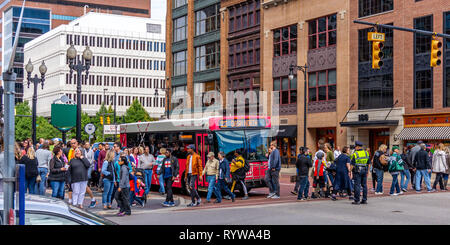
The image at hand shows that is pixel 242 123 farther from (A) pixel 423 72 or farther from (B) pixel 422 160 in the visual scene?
(A) pixel 423 72

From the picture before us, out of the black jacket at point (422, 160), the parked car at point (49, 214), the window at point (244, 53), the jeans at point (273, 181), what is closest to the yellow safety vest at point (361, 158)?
the jeans at point (273, 181)

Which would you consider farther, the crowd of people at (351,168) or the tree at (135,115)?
the tree at (135,115)

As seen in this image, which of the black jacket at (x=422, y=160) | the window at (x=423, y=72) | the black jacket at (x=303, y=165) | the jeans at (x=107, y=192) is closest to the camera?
the jeans at (x=107, y=192)

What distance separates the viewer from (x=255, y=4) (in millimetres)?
49125

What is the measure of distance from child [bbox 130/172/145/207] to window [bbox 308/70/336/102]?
25941 millimetres

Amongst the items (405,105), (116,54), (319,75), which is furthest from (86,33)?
(405,105)

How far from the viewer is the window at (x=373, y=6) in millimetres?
37513

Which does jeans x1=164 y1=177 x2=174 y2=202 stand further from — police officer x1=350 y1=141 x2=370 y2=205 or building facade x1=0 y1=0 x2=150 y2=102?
building facade x1=0 y1=0 x2=150 y2=102

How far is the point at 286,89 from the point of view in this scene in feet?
150

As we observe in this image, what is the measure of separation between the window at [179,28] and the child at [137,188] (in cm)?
4243

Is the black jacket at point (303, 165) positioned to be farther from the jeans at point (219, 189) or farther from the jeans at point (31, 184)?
the jeans at point (31, 184)

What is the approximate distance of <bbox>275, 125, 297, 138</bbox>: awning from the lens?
44.7 m

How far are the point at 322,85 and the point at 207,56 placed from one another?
1594 centimetres

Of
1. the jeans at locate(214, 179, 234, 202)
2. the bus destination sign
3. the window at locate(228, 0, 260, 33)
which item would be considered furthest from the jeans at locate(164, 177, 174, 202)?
the window at locate(228, 0, 260, 33)
